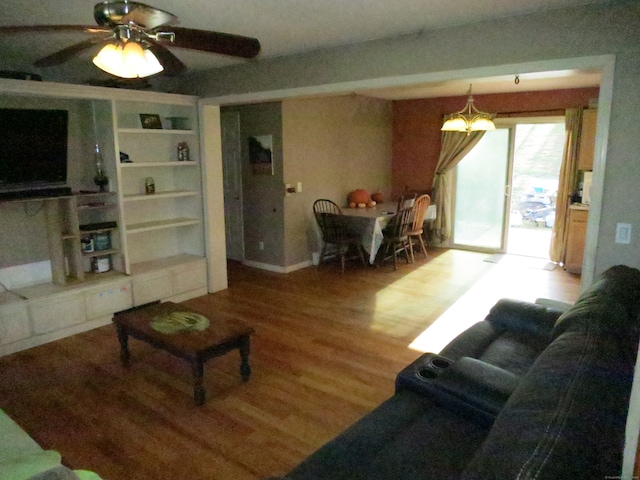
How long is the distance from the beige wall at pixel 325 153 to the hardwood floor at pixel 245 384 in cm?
127

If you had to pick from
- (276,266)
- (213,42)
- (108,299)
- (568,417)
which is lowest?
(276,266)

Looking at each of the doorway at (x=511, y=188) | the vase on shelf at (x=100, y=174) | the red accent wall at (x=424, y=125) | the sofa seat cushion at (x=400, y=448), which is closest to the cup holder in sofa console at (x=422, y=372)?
the sofa seat cushion at (x=400, y=448)

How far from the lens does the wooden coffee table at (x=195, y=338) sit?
2.73 m

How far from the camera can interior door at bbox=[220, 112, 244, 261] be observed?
242 inches

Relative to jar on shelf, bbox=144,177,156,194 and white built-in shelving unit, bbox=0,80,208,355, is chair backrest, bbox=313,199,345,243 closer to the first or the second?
white built-in shelving unit, bbox=0,80,208,355

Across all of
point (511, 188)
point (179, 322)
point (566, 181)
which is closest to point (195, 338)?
point (179, 322)

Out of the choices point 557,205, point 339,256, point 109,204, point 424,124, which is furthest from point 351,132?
point 109,204

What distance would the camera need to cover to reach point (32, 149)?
3.66 meters

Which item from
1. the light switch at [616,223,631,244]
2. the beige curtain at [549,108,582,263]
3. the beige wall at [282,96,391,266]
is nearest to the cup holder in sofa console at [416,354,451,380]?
the light switch at [616,223,631,244]

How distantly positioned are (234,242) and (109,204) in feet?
8.08

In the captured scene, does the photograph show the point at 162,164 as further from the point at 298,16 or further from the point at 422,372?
the point at 422,372

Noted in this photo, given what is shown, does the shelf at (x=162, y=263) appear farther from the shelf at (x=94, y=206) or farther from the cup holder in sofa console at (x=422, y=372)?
the cup holder in sofa console at (x=422, y=372)

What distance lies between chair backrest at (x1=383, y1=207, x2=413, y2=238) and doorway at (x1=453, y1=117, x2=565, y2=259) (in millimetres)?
1584

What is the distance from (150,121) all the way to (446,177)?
4705mm
